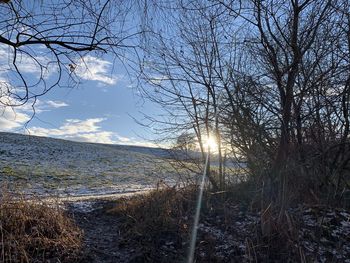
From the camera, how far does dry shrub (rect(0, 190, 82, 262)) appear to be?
4902 mm

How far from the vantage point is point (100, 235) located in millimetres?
6270

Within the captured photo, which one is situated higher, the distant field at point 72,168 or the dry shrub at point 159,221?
the distant field at point 72,168

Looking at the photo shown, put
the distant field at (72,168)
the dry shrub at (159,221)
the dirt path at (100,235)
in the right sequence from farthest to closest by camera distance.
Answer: the distant field at (72,168) < the dry shrub at (159,221) < the dirt path at (100,235)

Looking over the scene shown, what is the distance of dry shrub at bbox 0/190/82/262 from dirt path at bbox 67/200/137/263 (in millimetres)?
198

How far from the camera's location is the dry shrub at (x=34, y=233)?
4.90 m

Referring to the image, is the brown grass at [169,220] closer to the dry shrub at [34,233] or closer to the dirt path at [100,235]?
the dirt path at [100,235]

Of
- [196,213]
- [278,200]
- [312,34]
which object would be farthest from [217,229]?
[312,34]

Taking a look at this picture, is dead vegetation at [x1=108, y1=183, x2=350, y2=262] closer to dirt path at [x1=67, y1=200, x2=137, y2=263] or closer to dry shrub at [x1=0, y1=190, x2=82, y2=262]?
dirt path at [x1=67, y1=200, x2=137, y2=263]

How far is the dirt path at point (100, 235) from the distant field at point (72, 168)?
6.10 ft

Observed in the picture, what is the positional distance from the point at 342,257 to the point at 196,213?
2256 mm

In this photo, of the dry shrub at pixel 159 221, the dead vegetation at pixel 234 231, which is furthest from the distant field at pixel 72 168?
the dead vegetation at pixel 234 231

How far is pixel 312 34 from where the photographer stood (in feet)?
23.4

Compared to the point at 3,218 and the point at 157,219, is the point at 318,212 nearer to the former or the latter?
the point at 157,219

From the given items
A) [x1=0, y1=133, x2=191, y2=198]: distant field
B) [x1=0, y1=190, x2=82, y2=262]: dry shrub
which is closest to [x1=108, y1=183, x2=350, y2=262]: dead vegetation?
[x1=0, y1=190, x2=82, y2=262]: dry shrub
